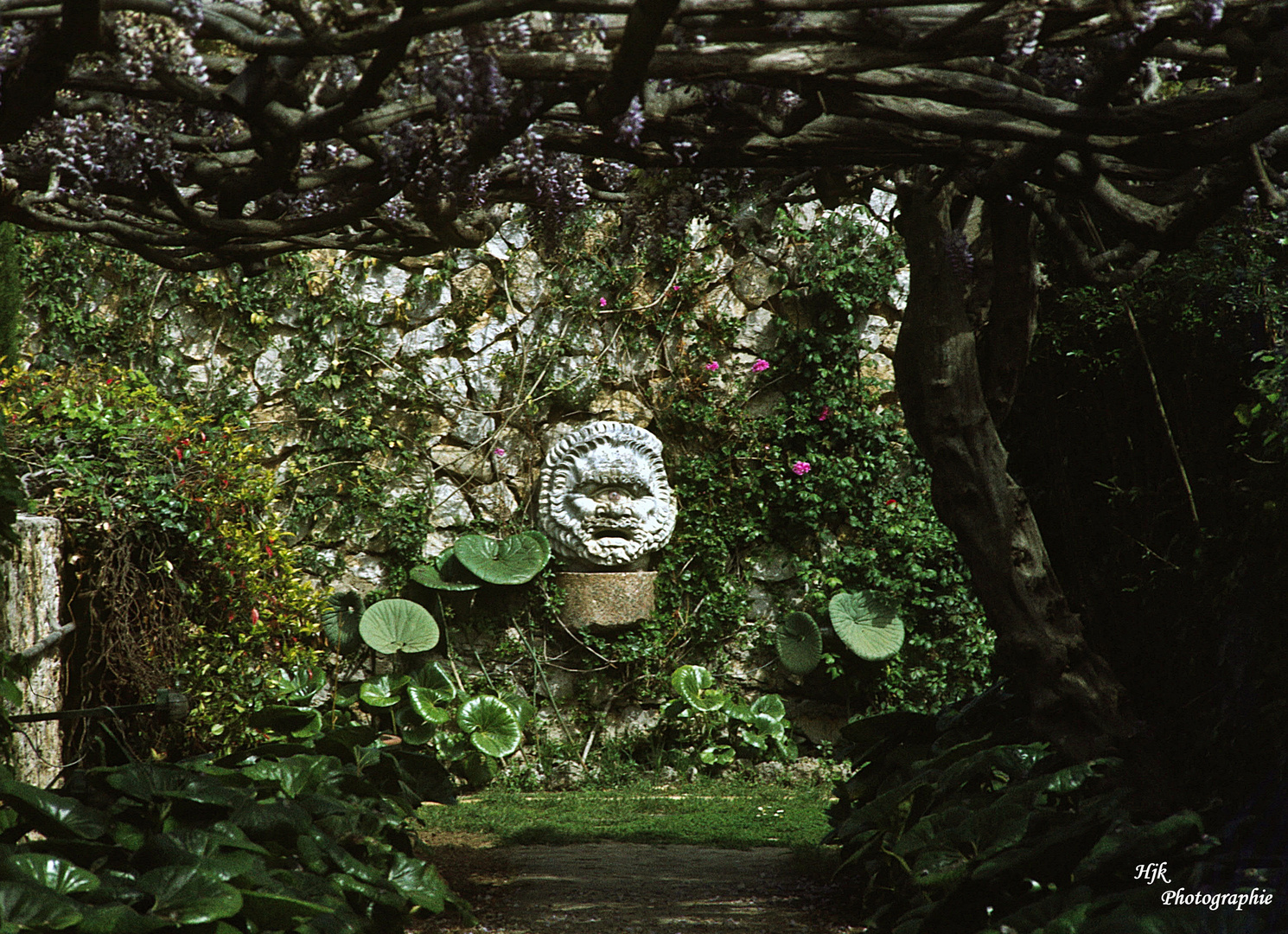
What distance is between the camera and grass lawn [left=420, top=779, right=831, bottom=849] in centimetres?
412

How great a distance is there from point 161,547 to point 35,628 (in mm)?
822

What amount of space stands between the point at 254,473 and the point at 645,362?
2.16m

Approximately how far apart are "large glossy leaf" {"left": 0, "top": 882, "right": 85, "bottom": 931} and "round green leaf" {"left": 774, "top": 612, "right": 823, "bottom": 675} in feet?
13.5

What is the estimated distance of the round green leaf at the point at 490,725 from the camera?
4926 millimetres

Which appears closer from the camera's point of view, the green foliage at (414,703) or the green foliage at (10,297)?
the green foliage at (10,297)

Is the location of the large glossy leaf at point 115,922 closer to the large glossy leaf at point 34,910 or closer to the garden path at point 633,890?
the large glossy leaf at point 34,910

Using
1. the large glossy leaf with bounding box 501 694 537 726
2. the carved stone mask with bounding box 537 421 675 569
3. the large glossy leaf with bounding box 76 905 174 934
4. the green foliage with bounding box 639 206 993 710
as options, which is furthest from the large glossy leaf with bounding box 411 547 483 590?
the large glossy leaf with bounding box 76 905 174 934

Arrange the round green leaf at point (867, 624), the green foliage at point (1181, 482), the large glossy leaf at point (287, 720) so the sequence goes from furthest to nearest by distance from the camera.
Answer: the round green leaf at point (867, 624) → the large glossy leaf at point (287, 720) → the green foliage at point (1181, 482)

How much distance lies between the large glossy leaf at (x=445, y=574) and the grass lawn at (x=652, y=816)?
1.02 meters

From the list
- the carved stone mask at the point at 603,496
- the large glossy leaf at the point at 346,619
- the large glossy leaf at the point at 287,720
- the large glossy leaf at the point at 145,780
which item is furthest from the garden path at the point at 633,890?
the carved stone mask at the point at 603,496

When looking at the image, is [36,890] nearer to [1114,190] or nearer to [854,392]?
[1114,190]

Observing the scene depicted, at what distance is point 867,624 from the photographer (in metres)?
5.42

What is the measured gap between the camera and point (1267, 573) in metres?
2.30

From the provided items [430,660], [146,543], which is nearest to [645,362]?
[430,660]
